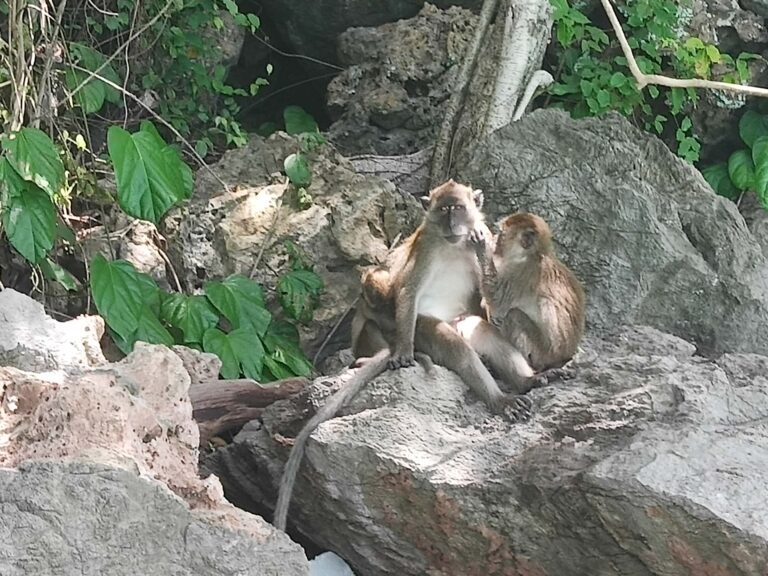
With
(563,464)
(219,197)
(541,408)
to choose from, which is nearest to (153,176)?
(219,197)

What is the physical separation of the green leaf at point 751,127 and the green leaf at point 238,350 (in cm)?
400

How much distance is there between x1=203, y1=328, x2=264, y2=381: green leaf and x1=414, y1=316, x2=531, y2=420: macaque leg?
1335 mm

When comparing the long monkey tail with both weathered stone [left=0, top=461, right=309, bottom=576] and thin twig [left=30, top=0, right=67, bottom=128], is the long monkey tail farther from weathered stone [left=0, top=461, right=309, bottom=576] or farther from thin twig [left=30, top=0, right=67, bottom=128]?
thin twig [left=30, top=0, right=67, bottom=128]

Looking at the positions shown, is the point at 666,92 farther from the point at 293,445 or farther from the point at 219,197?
the point at 293,445

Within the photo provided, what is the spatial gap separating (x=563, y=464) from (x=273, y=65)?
18.8 ft

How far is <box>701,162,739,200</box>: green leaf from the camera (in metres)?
7.70

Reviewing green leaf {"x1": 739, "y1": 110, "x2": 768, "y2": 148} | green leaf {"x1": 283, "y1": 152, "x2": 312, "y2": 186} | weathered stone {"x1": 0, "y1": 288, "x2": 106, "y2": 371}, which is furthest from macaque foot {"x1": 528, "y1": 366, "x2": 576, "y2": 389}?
green leaf {"x1": 739, "y1": 110, "x2": 768, "y2": 148}

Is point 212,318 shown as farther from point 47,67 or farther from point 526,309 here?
point 526,309

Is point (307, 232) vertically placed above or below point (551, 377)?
below

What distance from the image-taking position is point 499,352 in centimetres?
457

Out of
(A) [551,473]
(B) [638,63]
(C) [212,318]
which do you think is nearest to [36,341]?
(C) [212,318]

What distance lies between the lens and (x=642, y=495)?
3348mm

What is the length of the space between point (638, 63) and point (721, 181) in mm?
1143

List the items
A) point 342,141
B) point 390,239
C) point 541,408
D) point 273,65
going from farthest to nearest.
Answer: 1. point 273,65
2. point 342,141
3. point 390,239
4. point 541,408
